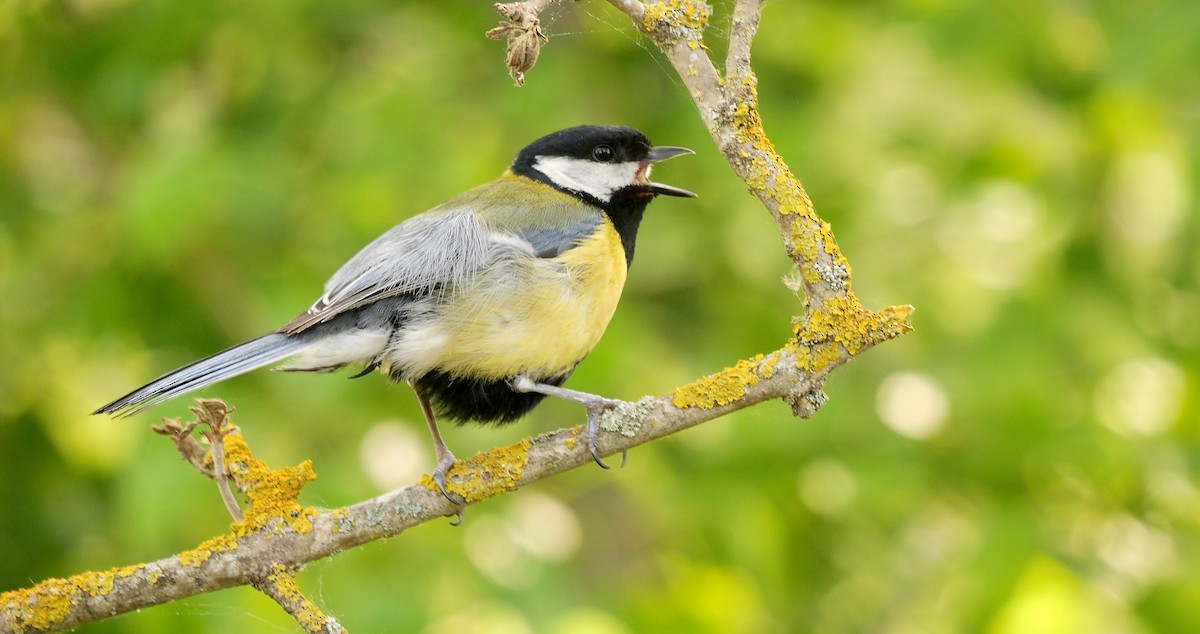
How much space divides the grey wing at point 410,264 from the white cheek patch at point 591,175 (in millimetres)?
397

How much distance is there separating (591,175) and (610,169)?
5 centimetres

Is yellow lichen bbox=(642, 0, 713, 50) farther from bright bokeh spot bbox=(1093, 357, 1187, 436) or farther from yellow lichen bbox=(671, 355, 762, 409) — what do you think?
bright bokeh spot bbox=(1093, 357, 1187, 436)

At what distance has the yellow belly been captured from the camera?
2.41 meters

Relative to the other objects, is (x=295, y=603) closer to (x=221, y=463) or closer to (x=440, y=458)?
(x=221, y=463)

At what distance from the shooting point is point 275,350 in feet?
7.72

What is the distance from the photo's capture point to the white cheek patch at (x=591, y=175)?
288 cm

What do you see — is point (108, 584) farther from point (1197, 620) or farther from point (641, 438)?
point (1197, 620)

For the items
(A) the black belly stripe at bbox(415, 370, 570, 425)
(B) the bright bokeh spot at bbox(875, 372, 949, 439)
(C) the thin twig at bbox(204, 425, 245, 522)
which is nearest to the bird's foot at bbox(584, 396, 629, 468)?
(A) the black belly stripe at bbox(415, 370, 570, 425)

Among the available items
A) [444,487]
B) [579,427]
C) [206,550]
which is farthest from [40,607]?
[579,427]

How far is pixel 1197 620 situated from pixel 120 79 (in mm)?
3233

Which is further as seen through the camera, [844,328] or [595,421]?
[595,421]

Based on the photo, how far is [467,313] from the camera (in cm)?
242

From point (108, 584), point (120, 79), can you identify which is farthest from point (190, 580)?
point (120, 79)

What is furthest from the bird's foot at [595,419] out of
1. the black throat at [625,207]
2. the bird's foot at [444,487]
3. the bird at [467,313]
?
the black throat at [625,207]
